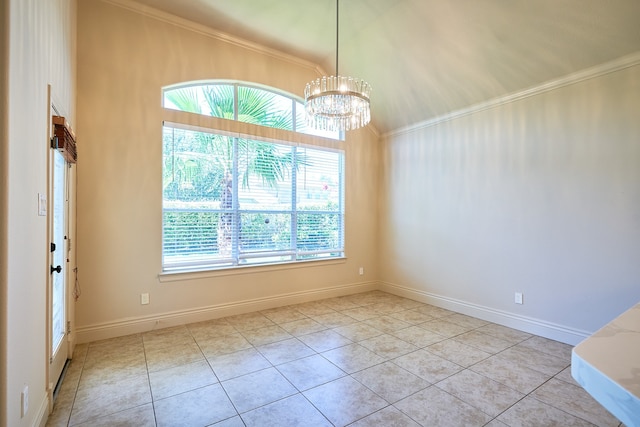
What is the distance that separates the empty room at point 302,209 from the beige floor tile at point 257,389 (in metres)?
0.03

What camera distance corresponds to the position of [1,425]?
1.29 metres

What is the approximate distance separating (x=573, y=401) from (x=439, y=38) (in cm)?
349

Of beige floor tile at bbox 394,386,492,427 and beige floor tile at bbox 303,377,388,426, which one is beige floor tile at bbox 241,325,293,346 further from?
beige floor tile at bbox 394,386,492,427

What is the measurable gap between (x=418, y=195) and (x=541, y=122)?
1799 mm

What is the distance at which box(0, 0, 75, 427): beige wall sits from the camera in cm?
136

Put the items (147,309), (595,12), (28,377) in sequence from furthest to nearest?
(147,309), (595,12), (28,377)

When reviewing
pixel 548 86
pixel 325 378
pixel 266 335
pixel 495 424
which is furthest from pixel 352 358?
pixel 548 86

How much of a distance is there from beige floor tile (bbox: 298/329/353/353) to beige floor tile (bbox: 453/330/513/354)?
1.23 metres

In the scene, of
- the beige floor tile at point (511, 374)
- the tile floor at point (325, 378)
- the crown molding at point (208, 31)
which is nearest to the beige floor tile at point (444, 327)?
the tile floor at point (325, 378)

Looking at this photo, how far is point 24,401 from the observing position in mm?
1544

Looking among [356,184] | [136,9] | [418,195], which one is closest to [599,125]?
[418,195]

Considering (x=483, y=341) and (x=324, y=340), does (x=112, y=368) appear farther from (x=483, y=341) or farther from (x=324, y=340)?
(x=483, y=341)

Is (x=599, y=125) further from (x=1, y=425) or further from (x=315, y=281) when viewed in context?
(x=1, y=425)

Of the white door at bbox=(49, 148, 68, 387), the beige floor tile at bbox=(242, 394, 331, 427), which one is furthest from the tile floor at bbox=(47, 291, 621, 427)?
the white door at bbox=(49, 148, 68, 387)
